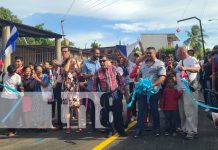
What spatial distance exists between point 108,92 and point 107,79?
0.29 meters

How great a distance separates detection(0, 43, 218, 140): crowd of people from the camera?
26.3ft

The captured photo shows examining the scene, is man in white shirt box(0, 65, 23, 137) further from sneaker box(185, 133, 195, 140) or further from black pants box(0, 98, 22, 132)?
sneaker box(185, 133, 195, 140)

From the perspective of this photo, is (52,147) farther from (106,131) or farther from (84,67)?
(84,67)

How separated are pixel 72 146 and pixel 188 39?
6741cm

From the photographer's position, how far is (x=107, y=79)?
839 cm

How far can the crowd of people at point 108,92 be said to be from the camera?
801cm

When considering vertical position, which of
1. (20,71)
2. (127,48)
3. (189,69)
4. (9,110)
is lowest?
(9,110)

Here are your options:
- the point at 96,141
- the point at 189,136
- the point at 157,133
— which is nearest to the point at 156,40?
the point at 157,133

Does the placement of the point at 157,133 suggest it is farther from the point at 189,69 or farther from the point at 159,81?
the point at 189,69

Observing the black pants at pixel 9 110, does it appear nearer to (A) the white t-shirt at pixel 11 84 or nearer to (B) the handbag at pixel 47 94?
(A) the white t-shirt at pixel 11 84

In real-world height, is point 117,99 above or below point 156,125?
above

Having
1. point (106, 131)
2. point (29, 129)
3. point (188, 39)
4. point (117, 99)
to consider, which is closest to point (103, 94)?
point (117, 99)

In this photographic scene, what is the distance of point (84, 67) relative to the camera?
30.3 feet

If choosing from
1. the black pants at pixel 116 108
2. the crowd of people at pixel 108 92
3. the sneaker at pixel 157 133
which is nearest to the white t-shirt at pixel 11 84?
the crowd of people at pixel 108 92
